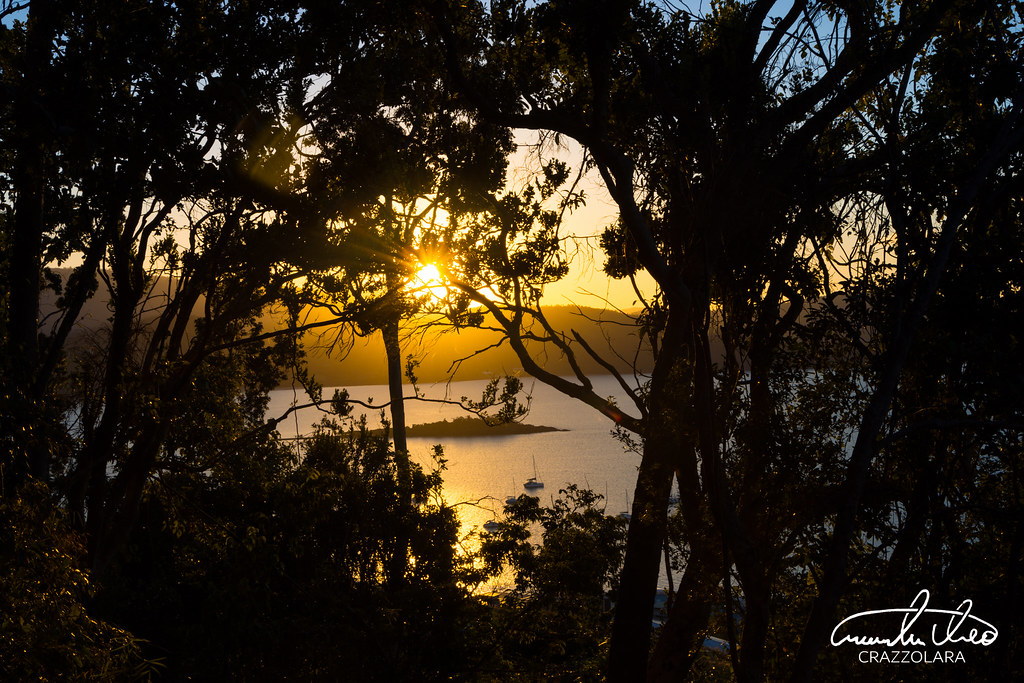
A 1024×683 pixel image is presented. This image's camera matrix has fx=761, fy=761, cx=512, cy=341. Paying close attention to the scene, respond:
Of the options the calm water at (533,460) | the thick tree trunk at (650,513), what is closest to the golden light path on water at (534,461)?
the calm water at (533,460)

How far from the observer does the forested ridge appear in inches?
204

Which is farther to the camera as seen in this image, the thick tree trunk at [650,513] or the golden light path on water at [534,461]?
the golden light path on water at [534,461]

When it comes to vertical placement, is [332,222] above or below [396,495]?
above

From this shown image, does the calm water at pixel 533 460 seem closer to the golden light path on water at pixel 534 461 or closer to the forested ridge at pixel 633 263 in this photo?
the golden light path on water at pixel 534 461

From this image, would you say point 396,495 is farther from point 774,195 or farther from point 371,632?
point 774,195

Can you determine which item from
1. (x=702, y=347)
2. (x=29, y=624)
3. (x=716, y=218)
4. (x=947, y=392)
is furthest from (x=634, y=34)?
(x=29, y=624)

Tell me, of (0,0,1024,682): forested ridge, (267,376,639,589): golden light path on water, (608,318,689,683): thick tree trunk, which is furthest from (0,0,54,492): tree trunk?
(267,376,639,589): golden light path on water

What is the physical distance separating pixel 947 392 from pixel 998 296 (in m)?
0.77

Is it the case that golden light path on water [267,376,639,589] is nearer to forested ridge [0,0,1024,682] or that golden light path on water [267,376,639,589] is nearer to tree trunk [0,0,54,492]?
forested ridge [0,0,1024,682]

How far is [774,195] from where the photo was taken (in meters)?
6.09

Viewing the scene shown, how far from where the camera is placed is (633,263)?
26.8 feet

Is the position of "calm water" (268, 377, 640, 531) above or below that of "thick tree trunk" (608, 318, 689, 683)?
below

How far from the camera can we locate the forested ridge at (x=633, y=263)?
17.0 feet

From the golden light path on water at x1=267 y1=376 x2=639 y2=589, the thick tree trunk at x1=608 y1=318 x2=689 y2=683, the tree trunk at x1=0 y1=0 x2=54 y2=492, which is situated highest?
the tree trunk at x1=0 y1=0 x2=54 y2=492
